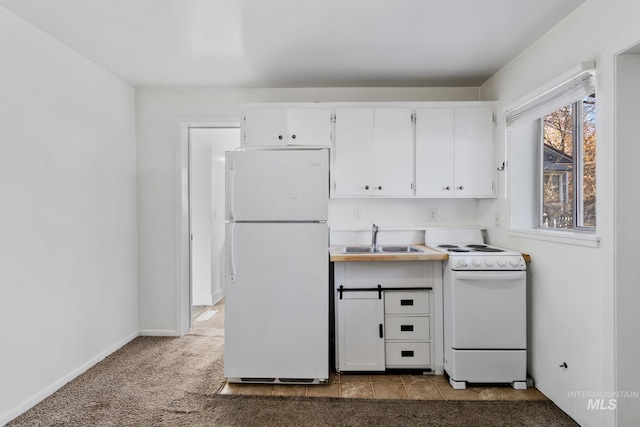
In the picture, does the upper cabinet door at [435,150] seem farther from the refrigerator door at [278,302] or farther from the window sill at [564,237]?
the refrigerator door at [278,302]

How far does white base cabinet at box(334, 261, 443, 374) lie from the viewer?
8.67 feet

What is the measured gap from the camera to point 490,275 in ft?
7.97

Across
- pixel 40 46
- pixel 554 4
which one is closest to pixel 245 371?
pixel 40 46

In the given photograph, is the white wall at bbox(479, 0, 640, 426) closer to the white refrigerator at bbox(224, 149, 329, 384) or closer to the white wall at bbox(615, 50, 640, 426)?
the white wall at bbox(615, 50, 640, 426)

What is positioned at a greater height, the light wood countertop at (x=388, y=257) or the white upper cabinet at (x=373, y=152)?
the white upper cabinet at (x=373, y=152)

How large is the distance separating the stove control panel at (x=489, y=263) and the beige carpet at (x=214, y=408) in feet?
2.78

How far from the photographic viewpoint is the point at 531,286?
2.50m

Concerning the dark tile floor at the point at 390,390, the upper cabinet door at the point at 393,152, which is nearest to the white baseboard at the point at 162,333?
the dark tile floor at the point at 390,390

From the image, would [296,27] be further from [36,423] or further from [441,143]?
[36,423]

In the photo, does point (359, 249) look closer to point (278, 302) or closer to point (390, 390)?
point (278, 302)

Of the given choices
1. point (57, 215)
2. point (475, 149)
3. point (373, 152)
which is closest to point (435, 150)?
point (475, 149)

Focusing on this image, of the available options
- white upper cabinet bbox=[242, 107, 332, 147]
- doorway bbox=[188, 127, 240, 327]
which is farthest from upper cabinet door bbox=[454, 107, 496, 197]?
doorway bbox=[188, 127, 240, 327]

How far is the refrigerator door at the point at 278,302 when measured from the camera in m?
2.49

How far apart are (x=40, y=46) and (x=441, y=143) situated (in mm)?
2969
